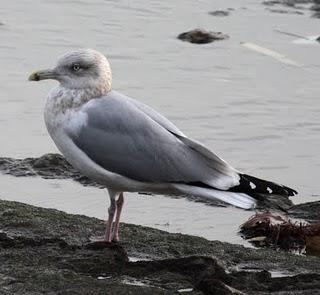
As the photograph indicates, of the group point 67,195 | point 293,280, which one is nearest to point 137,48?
point 67,195

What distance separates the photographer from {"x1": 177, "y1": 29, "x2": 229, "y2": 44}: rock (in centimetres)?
1385

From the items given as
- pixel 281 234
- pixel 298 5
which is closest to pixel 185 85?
pixel 298 5

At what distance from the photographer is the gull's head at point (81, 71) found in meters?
7.51

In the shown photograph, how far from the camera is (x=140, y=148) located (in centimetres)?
735

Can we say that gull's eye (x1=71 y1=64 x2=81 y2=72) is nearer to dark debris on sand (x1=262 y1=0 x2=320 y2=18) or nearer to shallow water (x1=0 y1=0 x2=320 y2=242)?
shallow water (x1=0 y1=0 x2=320 y2=242)

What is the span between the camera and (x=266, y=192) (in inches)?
281

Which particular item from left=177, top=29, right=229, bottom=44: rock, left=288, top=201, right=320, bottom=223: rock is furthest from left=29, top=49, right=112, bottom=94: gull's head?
left=177, top=29, right=229, bottom=44: rock

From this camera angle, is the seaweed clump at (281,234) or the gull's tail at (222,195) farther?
the seaweed clump at (281,234)

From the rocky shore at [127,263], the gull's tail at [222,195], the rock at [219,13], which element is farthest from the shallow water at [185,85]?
the gull's tail at [222,195]

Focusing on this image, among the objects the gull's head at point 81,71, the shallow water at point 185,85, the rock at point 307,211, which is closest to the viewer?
the gull's head at point 81,71

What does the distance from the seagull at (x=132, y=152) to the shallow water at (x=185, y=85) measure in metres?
1.31

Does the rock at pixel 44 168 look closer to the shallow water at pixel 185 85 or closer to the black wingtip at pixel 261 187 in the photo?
the shallow water at pixel 185 85

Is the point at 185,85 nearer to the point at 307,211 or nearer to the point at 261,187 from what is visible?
the point at 307,211

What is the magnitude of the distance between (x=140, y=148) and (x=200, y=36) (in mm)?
6663
